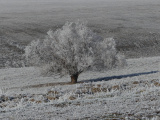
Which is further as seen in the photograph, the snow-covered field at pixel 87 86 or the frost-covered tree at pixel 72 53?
the frost-covered tree at pixel 72 53

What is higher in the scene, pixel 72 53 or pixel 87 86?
pixel 72 53

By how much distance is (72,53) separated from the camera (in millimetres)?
34281

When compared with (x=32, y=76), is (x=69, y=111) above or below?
above

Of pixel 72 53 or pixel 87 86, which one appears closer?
pixel 87 86

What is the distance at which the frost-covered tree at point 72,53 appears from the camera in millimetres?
33906

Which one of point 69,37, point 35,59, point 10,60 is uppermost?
point 69,37

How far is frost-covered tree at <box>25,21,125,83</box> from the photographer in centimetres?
3391

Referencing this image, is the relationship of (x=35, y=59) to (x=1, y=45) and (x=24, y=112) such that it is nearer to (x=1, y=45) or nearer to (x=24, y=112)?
(x=24, y=112)

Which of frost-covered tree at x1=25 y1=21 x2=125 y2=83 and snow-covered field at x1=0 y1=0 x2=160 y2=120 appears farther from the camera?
frost-covered tree at x1=25 y1=21 x2=125 y2=83

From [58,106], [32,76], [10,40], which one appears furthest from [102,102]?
[10,40]

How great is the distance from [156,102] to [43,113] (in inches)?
201

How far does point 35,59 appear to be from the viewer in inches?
1394

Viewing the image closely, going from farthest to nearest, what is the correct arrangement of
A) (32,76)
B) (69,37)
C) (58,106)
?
1. (32,76)
2. (69,37)
3. (58,106)

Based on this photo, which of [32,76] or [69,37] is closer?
[69,37]
